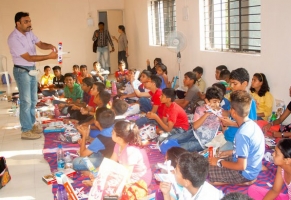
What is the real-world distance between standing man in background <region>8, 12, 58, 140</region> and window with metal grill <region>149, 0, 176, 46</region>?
13.3 feet

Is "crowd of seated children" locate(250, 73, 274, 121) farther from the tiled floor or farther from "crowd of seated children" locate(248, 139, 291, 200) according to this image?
the tiled floor

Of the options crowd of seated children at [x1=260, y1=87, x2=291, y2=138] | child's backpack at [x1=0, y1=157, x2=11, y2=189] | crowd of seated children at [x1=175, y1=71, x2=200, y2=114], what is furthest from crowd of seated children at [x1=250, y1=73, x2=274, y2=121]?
child's backpack at [x1=0, y1=157, x2=11, y2=189]

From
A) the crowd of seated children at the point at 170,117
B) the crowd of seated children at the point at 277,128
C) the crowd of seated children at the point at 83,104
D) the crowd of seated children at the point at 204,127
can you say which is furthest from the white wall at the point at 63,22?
the crowd of seated children at the point at 277,128

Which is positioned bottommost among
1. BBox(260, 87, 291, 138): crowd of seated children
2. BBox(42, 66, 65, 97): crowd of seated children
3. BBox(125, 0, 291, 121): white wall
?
BBox(260, 87, 291, 138): crowd of seated children

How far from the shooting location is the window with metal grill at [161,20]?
8289 mm

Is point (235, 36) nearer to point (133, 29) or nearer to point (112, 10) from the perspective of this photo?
point (133, 29)

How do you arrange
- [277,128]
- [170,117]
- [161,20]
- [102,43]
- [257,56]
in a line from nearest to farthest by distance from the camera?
[170,117] < [277,128] < [257,56] < [161,20] < [102,43]

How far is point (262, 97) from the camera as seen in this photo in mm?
4711

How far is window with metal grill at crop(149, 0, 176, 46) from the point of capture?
8289 mm

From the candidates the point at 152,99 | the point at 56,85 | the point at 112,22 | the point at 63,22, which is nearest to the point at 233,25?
the point at 152,99

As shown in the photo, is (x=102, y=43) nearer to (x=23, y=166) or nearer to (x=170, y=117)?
(x=170, y=117)

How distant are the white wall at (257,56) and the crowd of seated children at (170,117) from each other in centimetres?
148

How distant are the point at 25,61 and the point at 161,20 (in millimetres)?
4903

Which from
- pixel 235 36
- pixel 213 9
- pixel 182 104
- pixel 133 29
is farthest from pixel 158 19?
pixel 182 104
